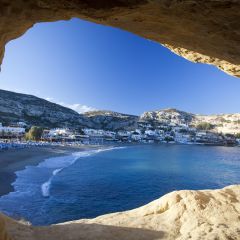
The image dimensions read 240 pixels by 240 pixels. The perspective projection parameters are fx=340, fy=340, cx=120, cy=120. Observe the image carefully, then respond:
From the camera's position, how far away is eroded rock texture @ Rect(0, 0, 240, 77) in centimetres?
572

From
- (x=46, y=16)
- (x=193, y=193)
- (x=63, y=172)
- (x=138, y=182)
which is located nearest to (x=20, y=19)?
(x=46, y=16)

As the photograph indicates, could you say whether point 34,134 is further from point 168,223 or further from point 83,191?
point 168,223

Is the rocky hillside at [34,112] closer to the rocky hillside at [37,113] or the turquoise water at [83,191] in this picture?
the rocky hillside at [37,113]

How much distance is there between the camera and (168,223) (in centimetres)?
1130

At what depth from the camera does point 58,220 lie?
26.1 metres

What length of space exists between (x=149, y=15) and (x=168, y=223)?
728 centimetres

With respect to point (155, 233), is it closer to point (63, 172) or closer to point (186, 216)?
point (186, 216)

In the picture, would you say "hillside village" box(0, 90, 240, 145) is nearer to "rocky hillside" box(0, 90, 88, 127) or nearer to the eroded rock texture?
"rocky hillside" box(0, 90, 88, 127)

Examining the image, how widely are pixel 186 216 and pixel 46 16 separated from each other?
8.05 m

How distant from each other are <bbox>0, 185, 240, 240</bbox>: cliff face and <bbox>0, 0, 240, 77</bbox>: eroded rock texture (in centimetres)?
538

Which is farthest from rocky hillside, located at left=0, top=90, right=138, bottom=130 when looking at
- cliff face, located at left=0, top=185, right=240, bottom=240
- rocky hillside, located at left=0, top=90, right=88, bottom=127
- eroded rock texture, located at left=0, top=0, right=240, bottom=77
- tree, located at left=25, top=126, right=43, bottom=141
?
eroded rock texture, located at left=0, top=0, right=240, bottom=77

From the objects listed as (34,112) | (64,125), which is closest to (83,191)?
(64,125)

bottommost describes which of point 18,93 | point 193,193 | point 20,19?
point 193,193

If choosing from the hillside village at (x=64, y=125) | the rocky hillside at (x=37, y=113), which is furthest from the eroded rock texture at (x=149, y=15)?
the rocky hillside at (x=37, y=113)
